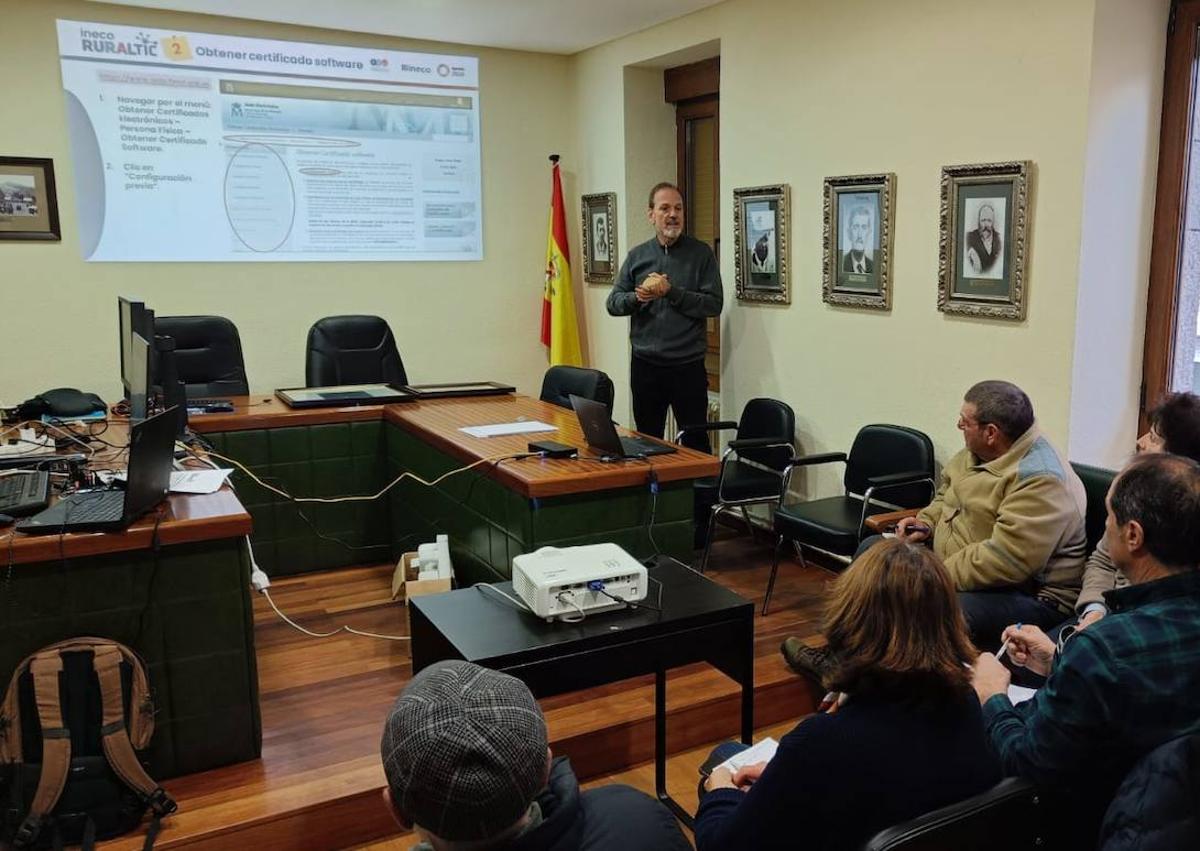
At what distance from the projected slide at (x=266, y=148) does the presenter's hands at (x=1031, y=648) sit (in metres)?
4.17

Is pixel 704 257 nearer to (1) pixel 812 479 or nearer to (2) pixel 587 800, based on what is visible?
(1) pixel 812 479

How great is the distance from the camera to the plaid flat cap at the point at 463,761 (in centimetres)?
106

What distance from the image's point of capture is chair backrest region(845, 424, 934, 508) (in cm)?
343

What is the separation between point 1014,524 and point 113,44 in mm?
4487

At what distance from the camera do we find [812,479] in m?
4.16

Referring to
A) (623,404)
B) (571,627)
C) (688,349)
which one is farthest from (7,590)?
(623,404)

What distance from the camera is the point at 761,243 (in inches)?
168

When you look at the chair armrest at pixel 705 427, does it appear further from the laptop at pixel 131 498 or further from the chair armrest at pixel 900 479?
the laptop at pixel 131 498

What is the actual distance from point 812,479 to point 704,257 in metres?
1.09

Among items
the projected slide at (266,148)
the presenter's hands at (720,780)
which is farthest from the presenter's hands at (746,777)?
the projected slide at (266,148)

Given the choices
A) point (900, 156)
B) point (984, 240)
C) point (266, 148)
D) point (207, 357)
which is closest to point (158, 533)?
point (207, 357)

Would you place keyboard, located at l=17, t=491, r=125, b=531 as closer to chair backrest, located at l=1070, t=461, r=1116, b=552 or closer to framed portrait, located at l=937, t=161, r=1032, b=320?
chair backrest, located at l=1070, t=461, r=1116, b=552

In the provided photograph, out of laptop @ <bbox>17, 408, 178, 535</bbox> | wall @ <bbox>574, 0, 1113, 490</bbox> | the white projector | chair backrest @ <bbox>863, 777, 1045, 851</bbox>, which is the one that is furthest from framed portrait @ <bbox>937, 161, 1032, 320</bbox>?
laptop @ <bbox>17, 408, 178, 535</bbox>

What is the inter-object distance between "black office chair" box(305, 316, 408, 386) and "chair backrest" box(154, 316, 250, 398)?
328mm
